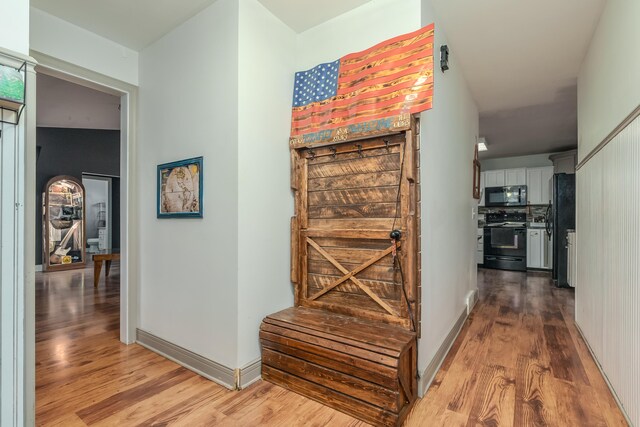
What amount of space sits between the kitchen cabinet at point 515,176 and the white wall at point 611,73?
173 inches

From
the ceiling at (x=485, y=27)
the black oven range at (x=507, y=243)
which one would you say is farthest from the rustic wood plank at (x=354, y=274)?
the black oven range at (x=507, y=243)

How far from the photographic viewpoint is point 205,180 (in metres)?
2.30

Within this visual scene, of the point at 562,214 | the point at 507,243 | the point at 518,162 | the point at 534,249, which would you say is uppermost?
the point at 518,162

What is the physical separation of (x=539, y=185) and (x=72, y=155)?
10.6 meters

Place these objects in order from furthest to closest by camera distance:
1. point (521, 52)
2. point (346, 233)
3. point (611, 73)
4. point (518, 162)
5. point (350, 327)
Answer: point (518, 162)
point (521, 52)
point (346, 233)
point (611, 73)
point (350, 327)

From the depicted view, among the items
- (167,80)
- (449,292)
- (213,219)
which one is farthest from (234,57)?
(449,292)

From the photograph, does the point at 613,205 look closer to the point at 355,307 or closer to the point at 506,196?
the point at 355,307

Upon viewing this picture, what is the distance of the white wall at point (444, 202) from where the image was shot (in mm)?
2145

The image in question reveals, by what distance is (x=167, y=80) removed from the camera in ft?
8.58

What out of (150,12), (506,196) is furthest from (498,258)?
(150,12)

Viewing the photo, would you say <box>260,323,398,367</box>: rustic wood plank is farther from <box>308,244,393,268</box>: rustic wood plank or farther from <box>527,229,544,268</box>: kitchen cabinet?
<box>527,229,544,268</box>: kitchen cabinet

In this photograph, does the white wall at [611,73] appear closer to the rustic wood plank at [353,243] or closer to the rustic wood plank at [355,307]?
the rustic wood plank at [353,243]

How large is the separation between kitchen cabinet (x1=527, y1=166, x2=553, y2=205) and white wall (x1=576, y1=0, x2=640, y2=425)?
4511mm

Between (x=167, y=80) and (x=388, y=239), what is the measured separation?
220 cm
